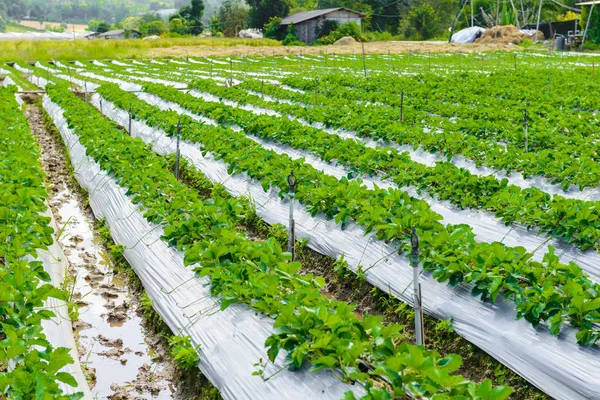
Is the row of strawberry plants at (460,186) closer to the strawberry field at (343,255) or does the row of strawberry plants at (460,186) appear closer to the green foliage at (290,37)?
the strawberry field at (343,255)

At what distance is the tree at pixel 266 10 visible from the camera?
59156 millimetres

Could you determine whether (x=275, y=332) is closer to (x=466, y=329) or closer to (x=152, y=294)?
(x=466, y=329)

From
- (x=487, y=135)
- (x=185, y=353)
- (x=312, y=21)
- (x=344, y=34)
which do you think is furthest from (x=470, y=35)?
(x=185, y=353)

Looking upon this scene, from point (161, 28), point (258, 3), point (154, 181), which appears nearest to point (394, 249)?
point (154, 181)

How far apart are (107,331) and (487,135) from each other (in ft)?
23.6

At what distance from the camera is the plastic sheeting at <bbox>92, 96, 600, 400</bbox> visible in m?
4.33

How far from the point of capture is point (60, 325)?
210 inches

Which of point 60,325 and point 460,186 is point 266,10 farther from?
point 60,325

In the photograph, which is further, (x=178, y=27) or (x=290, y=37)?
(x=178, y=27)

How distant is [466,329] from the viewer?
510 cm

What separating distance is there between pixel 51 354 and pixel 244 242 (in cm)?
215

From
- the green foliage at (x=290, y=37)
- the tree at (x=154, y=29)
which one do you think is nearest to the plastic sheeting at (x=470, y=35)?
the green foliage at (x=290, y=37)

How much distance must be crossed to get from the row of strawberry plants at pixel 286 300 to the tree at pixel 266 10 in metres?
53.1

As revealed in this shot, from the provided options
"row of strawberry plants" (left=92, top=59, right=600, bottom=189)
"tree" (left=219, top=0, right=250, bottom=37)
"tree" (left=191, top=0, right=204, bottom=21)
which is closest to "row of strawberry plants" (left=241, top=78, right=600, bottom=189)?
"row of strawberry plants" (left=92, top=59, right=600, bottom=189)
